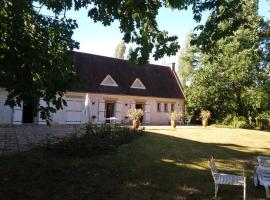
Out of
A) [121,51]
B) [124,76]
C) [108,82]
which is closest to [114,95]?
[108,82]

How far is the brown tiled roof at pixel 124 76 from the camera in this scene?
29.2 meters

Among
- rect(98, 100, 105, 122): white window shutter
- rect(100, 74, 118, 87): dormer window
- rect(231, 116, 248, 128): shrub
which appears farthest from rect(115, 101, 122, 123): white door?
rect(231, 116, 248, 128): shrub

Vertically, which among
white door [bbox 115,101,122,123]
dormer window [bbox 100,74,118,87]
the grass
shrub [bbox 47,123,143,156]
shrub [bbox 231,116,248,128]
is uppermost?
dormer window [bbox 100,74,118,87]

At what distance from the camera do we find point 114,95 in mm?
29953

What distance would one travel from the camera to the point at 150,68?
35.4 metres

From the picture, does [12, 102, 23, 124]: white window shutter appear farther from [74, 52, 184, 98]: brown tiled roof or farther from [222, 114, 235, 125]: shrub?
[222, 114, 235, 125]: shrub

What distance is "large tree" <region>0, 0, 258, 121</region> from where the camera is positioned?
277 inches

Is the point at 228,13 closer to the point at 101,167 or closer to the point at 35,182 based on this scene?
the point at 101,167

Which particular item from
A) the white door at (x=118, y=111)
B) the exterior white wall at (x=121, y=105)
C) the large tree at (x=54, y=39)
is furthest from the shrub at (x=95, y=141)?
the white door at (x=118, y=111)

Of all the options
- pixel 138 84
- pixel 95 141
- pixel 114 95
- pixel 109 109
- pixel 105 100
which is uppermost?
pixel 138 84

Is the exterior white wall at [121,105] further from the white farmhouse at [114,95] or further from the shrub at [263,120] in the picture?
the shrub at [263,120]

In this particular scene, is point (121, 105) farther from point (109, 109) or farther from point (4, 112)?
point (4, 112)

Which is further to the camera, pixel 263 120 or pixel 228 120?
pixel 263 120

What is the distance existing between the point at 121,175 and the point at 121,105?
21114 millimetres
